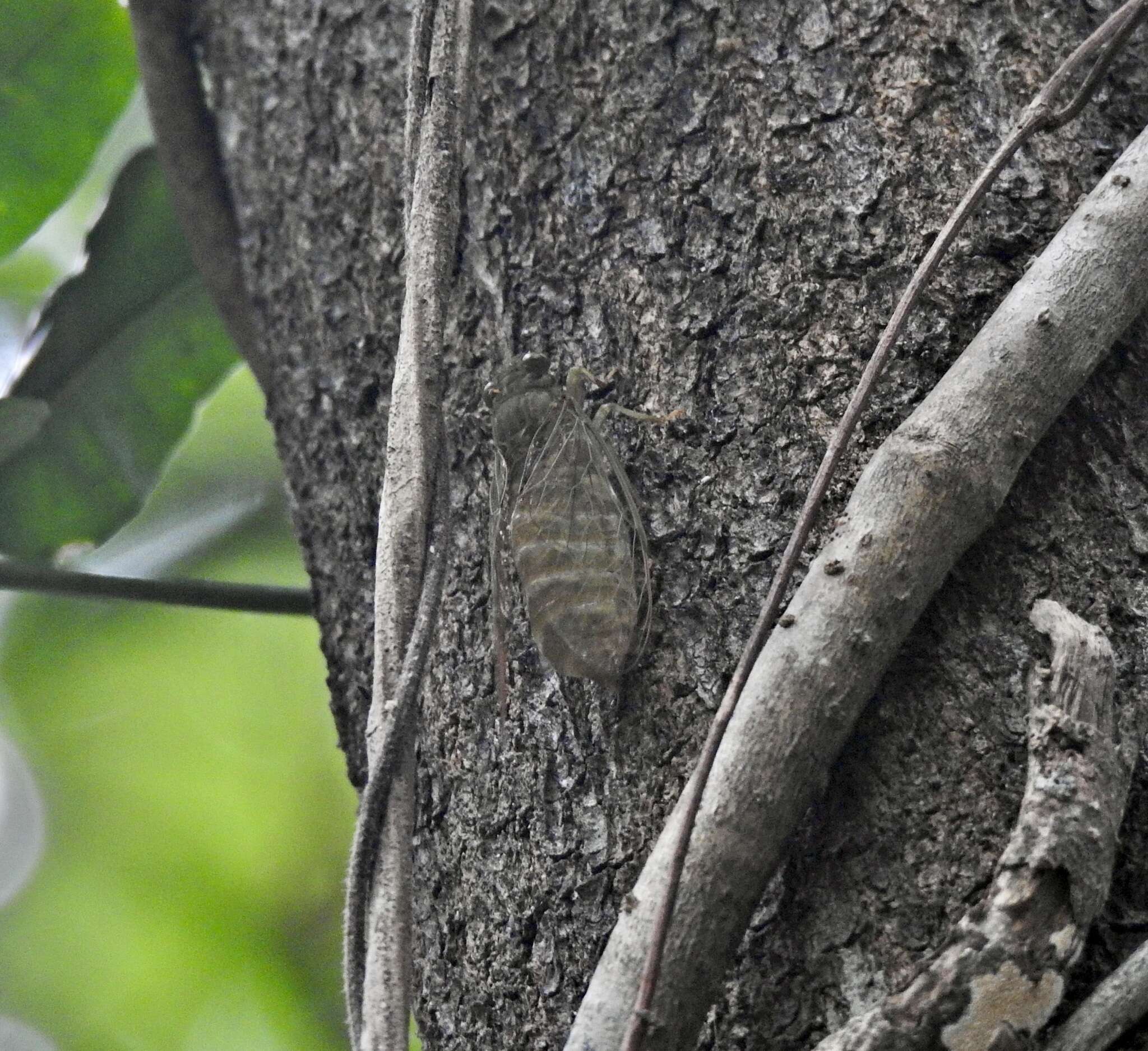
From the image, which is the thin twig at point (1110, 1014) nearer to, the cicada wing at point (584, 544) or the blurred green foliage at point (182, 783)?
the cicada wing at point (584, 544)

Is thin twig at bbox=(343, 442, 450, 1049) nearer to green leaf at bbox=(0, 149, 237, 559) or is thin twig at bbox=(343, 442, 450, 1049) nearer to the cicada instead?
the cicada

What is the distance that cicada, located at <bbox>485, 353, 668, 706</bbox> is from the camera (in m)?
0.83

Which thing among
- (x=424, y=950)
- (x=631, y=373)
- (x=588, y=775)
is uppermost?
(x=631, y=373)

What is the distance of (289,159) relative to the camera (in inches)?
50.5

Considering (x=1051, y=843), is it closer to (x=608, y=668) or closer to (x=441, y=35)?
(x=608, y=668)

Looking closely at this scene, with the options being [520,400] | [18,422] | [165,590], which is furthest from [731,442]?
[18,422]

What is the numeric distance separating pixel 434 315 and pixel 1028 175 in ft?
1.49

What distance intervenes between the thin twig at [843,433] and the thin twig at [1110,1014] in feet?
0.67

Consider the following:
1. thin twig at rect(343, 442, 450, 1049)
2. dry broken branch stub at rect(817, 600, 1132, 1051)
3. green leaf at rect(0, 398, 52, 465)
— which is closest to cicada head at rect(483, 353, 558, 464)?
thin twig at rect(343, 442, 450, 1049)

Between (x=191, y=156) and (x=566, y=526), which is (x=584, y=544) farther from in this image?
(x=191, y=156)

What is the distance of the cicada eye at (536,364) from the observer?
960 mm

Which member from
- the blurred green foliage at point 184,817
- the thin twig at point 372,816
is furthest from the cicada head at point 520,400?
the blurred green foliage at point 184,817

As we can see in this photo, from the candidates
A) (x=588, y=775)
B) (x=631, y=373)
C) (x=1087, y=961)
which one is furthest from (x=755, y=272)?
(x=1087, y=961)

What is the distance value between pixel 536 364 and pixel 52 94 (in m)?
1.11
